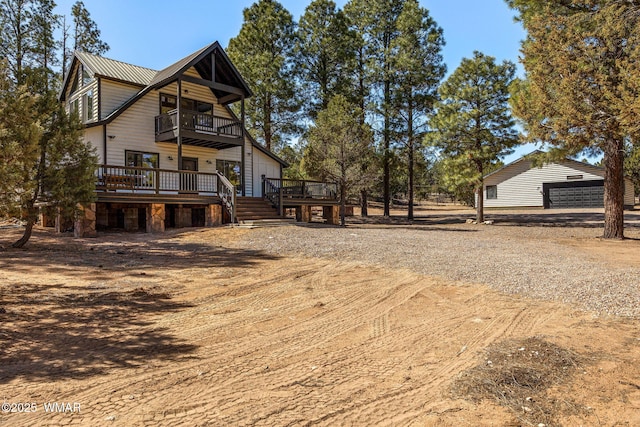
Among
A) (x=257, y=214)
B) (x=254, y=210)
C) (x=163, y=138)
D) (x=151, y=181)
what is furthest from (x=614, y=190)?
(x=163, y=138)

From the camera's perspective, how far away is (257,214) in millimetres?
17031

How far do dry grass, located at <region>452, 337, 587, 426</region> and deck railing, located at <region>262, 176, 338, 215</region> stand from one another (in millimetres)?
14825

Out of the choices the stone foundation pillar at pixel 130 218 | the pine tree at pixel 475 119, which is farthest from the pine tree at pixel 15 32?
the pine tree at pixel 475 119

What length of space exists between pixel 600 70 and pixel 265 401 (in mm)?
14555

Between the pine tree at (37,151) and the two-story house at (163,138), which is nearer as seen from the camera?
the pine tree at (37,151)

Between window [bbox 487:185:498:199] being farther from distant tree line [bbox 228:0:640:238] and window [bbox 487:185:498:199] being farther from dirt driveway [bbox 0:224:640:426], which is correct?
dirt driveway [bbox 0:224:640:426]

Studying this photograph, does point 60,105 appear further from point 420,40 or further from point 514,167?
point 514,167

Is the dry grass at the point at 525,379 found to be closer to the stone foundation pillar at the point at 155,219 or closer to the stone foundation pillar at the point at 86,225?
the stone foundation pillar at the point at 86,225

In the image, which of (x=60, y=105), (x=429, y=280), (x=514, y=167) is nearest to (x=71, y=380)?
(x=429, y=280)

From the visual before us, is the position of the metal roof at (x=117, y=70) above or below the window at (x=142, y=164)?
Answer: above

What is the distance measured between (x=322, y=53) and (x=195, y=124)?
13.7 meters

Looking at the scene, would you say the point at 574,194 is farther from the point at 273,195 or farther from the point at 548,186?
the point at 273,195

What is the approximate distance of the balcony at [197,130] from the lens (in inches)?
704

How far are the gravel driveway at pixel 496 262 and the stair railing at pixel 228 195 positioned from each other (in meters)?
2.51
